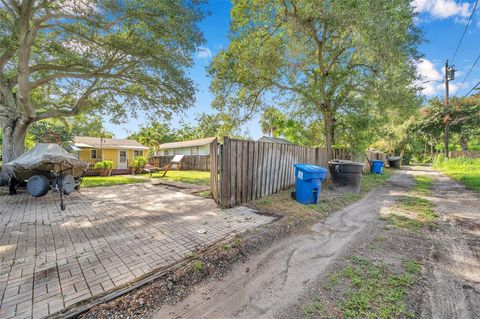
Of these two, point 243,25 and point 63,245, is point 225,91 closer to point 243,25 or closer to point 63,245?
point 243,25

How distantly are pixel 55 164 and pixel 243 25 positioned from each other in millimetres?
8123

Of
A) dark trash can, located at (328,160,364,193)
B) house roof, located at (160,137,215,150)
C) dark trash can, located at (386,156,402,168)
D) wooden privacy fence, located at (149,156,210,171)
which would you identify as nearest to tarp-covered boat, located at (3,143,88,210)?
dark trash can, located at (328,160,364,193)

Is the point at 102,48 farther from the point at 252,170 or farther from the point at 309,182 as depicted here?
the point at 309,182

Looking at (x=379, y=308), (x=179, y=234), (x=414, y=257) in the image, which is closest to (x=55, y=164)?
(x=179, y=234)

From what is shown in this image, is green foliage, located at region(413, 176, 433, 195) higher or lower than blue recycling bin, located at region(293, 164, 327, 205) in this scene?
lower

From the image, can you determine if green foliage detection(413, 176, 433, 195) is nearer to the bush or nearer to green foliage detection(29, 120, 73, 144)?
the bush

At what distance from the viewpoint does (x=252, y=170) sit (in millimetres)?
5812

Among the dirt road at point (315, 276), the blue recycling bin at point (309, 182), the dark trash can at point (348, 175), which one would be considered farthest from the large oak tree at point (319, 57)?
the dirt road at point (315, 276)

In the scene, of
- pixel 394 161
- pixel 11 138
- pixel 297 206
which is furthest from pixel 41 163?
pixel 394 161

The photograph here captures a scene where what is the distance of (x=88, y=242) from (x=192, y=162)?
1785cm

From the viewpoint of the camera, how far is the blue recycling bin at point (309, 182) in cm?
558

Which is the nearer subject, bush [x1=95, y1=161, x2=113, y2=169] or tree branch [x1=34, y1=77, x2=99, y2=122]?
tree branch [x1=34, y1=77, x2=99, y2=122]

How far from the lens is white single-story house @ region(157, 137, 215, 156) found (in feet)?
81.2

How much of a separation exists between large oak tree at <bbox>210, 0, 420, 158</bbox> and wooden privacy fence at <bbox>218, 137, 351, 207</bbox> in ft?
12.1
